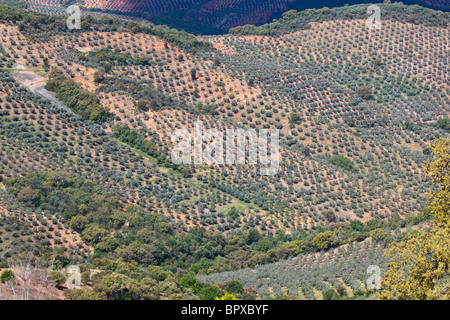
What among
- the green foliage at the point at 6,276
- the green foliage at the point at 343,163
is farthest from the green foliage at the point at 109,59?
the green foliage at the point at 6,276

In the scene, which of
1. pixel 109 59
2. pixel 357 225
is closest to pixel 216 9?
pixel 109 59

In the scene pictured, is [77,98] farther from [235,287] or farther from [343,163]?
[235,287]

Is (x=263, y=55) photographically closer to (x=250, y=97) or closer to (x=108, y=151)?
(x=250, y=97)

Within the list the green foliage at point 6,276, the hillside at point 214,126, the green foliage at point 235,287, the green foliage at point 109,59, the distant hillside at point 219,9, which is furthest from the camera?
the distant hillside at point 219,9

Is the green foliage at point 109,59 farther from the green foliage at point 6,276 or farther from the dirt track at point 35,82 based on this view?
the green foliage at point 6,276

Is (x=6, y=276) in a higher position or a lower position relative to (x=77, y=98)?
lower

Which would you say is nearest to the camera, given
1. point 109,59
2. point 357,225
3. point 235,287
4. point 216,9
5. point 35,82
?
point 235,287

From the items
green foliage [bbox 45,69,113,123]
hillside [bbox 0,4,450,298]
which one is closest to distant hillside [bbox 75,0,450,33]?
hillside [bbox 0,4,450,298]

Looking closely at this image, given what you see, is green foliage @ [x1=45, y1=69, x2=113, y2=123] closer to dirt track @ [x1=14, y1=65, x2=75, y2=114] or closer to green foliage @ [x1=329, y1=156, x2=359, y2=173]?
dirt track @ [x1=14, y1=65, x2=75, y2=114]
